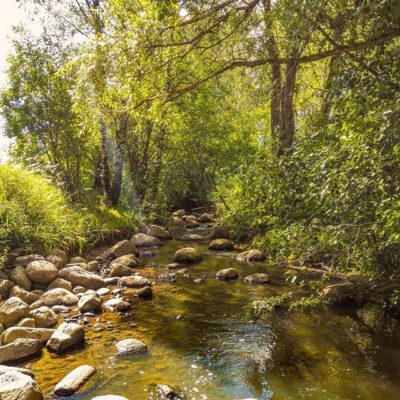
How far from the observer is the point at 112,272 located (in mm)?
9664

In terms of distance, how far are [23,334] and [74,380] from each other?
1473mm

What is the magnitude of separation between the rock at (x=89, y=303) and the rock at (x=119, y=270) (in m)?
2.13

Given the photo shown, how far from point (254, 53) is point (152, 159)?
52.1 feet

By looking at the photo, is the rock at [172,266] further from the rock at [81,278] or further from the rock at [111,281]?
the rock at [81,278]

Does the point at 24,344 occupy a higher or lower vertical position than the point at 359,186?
lower

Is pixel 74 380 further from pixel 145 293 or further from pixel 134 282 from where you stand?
pixel 134 282

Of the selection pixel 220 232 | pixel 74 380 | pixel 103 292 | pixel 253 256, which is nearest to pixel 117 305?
pixel 103 292

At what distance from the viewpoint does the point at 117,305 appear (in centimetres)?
742

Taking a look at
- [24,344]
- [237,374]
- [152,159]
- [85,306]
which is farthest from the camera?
[152,159]

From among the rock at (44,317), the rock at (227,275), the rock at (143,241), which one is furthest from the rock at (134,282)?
the rock at (143,241)

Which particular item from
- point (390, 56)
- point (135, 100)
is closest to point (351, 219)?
point (390, 56)

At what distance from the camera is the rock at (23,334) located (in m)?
5.62

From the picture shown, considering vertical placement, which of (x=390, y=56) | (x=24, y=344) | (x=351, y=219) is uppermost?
(x=390, y=56)

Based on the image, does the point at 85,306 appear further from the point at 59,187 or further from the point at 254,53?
the point at 59,187
